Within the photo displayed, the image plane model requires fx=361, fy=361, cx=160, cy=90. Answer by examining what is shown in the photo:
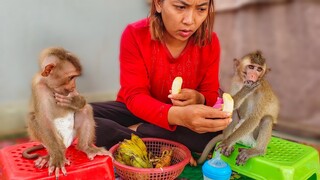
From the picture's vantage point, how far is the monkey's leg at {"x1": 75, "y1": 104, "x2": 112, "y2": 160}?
1306 mm

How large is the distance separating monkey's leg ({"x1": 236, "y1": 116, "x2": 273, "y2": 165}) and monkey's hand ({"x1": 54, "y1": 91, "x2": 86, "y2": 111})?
2.18 feet

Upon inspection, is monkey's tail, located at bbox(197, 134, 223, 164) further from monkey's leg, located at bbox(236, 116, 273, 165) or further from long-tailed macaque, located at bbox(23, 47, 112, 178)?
long-tailed macaque, located at bbox(23, 47, 112, 178)

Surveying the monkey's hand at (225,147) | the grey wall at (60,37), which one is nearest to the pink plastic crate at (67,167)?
the monkey's hand at (225,147)

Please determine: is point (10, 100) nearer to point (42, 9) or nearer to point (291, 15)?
point (42, 9)

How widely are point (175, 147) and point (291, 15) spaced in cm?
126

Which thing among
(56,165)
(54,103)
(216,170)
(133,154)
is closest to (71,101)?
(54,103)

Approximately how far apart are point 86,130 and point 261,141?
68cm

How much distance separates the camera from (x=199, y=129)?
1.38 metres

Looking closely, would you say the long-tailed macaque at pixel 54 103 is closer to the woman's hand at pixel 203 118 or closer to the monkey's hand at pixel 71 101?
the monkey's hand at pixel 71 101

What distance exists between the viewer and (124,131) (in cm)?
172

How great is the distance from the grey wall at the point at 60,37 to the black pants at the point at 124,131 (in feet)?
2.08

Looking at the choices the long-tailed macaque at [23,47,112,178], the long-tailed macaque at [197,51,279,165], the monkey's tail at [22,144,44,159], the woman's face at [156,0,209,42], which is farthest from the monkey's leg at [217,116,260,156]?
the monkey's tail at [22,144,44,159]

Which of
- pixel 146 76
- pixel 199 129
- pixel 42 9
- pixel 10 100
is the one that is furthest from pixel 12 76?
pixel 199 129

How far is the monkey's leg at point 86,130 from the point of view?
51.4 inches
